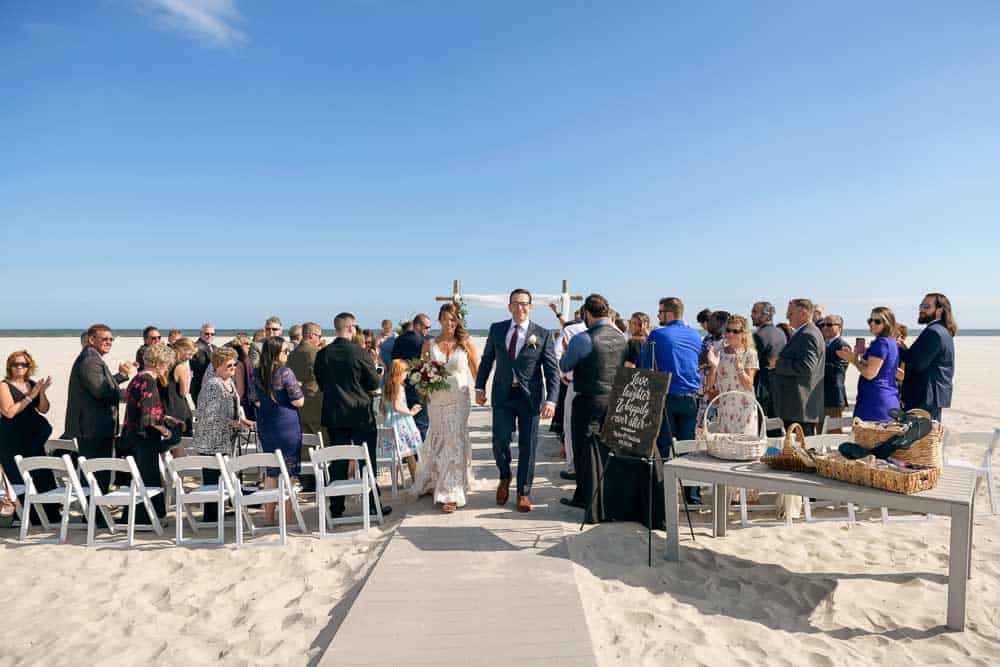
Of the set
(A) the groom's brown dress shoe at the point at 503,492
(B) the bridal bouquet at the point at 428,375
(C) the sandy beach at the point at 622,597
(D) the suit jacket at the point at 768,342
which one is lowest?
(C) the sandy beach at the point at 622,597

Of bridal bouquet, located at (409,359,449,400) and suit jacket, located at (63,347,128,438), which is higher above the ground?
bridal bouquet, located at (409,359,449,400)

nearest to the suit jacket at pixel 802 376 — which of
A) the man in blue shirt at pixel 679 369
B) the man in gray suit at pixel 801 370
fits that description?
the man in gray suit at pixel 801 370

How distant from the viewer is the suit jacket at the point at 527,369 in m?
5.58

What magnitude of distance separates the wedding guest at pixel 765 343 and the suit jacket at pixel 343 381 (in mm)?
4355

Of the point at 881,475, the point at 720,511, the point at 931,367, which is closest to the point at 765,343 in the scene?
the point at 931,367

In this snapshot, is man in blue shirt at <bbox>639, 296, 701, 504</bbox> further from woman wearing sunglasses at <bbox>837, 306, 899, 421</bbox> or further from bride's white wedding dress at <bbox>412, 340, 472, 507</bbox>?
bride's white wedding dress at <bbox>412, 340, 472, 507</bbox>

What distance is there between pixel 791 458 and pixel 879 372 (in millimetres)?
2473

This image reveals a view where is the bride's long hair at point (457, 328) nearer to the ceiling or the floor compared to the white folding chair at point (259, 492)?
nearer to the ceiling

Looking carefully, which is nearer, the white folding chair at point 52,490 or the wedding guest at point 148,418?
the white folding chair at point 52,490

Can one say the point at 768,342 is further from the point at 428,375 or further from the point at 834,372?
the point at 428,375

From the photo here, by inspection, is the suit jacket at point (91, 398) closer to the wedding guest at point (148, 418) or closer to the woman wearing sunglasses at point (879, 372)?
the wedding guest at point (148, 418)

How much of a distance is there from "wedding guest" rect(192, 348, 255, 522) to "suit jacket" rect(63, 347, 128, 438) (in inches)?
32.5

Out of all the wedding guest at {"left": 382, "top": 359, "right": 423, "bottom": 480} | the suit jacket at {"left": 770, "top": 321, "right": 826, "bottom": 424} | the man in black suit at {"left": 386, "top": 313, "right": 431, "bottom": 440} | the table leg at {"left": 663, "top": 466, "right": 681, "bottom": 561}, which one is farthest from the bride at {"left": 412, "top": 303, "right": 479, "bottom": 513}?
the suit jacket at {"left": 770, "top": 321, "right": 826, "bottom": 424}

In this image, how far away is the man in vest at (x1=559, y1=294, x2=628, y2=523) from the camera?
5.34 m
